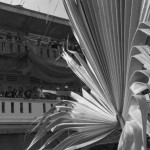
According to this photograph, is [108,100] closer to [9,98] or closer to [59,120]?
[59,120]

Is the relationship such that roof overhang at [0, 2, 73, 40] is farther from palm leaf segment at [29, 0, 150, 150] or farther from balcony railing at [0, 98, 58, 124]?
palm leaf segment at [29, 0, 150, 150]

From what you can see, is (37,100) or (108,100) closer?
(108,100)

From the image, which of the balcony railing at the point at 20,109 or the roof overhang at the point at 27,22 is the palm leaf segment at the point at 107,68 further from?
the roof overhang at the point at 27,22

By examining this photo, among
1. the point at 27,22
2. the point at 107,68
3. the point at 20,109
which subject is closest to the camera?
the point at 107,68

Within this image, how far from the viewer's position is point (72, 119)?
2609 mm

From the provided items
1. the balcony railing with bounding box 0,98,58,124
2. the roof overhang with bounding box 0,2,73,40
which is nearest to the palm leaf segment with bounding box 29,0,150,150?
the balcony railing with bounding box 0,98,58,124

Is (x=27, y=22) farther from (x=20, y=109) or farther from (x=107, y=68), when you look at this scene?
(x=107, y=68)

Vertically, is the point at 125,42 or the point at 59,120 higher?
the point at 125,42

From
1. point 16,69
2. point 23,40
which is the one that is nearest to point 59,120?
point 16,69

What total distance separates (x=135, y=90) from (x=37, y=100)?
1122cm

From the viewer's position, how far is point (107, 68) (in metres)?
2.30

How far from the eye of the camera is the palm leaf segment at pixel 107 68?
1.97 m

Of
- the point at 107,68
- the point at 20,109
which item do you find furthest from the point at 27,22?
the point at 107,68

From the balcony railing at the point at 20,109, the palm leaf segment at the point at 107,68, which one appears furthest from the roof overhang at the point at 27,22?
the palm leaf segment at the point at 107,68
